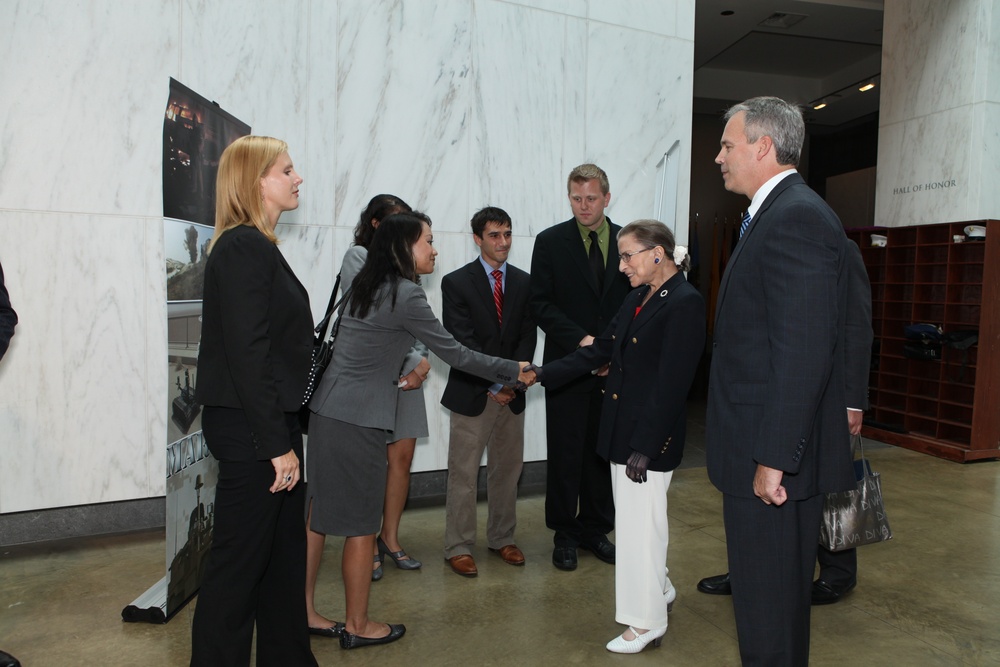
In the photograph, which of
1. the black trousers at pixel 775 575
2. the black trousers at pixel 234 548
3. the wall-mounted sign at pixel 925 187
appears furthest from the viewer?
the wall-mounted sign at pixel 925 187

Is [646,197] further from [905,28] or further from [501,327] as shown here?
[905,28]

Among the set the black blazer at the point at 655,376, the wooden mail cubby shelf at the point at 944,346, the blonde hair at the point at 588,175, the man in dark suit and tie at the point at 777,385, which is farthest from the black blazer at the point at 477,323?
the wooden mail cubby shelf at the point at 944,346

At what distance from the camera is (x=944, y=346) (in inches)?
273

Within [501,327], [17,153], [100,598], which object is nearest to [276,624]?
[100,598]

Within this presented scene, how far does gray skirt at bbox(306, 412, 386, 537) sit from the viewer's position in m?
2.76

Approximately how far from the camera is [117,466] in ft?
14.0

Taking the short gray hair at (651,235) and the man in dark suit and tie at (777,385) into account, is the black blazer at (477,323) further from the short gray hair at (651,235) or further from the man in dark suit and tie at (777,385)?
the man in dark suit and tie at (777,385)

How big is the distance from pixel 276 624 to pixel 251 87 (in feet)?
10.9

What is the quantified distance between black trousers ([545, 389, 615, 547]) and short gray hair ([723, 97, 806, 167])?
Answer: 207cm

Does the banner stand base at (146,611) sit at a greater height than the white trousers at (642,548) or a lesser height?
lesser

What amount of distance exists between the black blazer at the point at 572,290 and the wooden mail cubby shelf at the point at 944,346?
14.8 feet

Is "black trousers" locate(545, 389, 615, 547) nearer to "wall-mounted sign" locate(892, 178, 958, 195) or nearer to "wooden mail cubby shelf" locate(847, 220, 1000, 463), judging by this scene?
"wooden mail cubby shelf" locate(847, 220, 1000, 463)

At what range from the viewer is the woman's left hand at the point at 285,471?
7.18 feet

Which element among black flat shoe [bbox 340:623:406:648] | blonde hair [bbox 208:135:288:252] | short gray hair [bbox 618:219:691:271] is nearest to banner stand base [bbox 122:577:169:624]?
black flat shoe [bbox 340:623:406:648]
